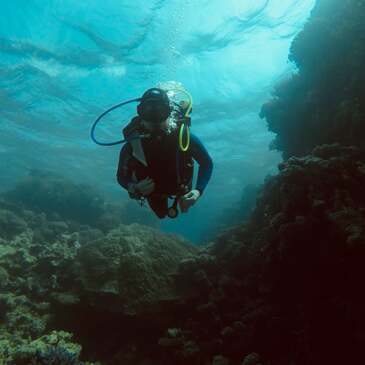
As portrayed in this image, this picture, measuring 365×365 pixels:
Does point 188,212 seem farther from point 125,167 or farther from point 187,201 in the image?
point 187,201

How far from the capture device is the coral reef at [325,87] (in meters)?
8.55

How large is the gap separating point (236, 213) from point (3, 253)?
15.8 metres

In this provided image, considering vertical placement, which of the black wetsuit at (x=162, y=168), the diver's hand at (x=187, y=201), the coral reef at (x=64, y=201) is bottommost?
the diver's hand at (x=187, y=201)

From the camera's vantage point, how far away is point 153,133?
15.2 feet

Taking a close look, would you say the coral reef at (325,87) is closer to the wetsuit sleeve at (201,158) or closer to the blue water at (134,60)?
the wetsuit sleeve at (201,158)

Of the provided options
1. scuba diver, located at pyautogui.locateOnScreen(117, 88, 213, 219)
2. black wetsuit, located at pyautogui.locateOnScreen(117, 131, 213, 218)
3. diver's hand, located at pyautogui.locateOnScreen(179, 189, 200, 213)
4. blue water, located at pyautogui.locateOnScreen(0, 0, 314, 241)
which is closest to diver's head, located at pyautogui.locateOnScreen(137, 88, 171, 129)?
scuba diver, located at pyautogui.locateOnScreen(117, 88, 213, 219)

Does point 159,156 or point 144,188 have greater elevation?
point 159,156

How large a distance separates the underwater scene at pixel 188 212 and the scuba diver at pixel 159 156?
0.07 ft

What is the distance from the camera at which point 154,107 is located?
173 inches

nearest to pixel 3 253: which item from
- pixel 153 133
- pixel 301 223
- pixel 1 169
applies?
pixel 153 133

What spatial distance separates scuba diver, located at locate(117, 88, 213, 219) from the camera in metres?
4.46

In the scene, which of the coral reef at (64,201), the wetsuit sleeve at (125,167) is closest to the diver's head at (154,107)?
the wetsuit sleeve at (125,167)

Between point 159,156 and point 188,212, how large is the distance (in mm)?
5894

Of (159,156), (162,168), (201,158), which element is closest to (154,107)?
(159,156)
